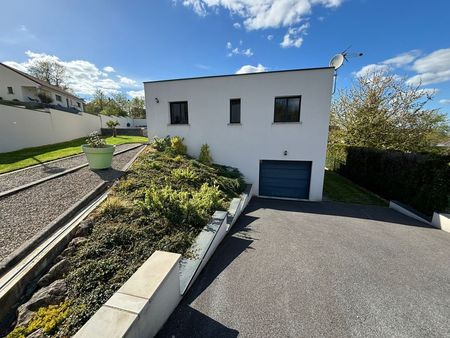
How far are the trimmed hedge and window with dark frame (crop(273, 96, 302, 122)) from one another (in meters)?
4.80

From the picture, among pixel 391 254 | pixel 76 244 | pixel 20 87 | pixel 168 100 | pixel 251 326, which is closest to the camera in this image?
pixel 251 326

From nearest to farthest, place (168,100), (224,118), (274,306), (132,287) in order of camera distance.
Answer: (132,287), (274,306), (224,118), (168,100)

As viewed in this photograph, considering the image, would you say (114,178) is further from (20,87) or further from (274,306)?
(20,87)

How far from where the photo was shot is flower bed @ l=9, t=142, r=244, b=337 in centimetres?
228

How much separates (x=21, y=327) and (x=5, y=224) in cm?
255

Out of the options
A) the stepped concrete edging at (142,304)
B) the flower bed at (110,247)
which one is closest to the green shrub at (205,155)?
the flower bed at (110,247)

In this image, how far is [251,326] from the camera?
8.04 feet

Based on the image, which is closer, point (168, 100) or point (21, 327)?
point (21, 327)

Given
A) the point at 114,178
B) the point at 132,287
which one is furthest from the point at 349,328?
the point at 114,178

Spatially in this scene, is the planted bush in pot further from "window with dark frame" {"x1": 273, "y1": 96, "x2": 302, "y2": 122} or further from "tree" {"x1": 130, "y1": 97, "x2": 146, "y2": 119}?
"tree" {"x1": 130, "y1": 97, "x2": 146, "y2": 119}

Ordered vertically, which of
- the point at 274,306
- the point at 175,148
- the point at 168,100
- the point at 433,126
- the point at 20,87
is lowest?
the point at 274,306

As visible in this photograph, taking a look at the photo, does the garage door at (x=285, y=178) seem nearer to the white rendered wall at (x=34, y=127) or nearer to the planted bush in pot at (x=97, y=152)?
the planted bush in pot at (x=97, y=152)

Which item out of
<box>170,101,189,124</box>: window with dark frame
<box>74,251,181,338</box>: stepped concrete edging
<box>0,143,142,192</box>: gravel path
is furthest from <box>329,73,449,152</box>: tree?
<box>0,143,142,192</box>: gravel path

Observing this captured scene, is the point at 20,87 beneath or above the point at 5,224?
above
